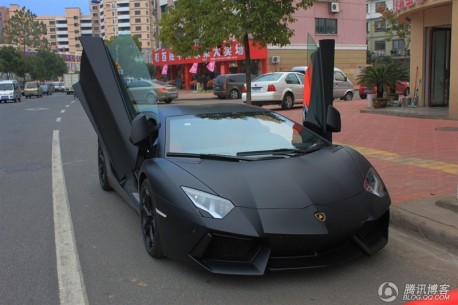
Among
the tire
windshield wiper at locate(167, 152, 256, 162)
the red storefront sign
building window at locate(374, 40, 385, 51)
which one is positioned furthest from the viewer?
building window at locate(374, 40, 385, 51)

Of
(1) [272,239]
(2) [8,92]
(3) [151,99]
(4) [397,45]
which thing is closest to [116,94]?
(3) [151,99]

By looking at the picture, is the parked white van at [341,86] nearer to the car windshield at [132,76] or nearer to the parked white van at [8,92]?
the car windshield at [132,76]

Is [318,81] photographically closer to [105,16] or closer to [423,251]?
[423,251]

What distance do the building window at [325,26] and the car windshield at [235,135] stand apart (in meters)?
41.4

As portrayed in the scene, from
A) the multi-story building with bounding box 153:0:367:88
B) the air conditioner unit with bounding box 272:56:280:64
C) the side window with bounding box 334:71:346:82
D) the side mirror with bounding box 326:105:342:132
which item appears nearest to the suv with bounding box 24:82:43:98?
the multi-story building with bounding box 153:0:367:88

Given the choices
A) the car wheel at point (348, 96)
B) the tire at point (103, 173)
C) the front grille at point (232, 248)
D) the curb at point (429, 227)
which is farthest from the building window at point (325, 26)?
the front grille at point (232, 248)

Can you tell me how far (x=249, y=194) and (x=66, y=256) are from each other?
193cm

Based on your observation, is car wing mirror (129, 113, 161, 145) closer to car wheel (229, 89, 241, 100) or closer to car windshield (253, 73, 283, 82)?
car windshield (253, 73, 283, 82)

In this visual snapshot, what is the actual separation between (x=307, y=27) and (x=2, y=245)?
1649 inches

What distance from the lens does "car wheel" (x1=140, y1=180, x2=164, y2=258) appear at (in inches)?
164

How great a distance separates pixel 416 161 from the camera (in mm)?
7703

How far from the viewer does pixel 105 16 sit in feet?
523

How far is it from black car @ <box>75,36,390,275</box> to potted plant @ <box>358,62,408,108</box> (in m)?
12.3

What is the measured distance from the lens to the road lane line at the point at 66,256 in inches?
143
